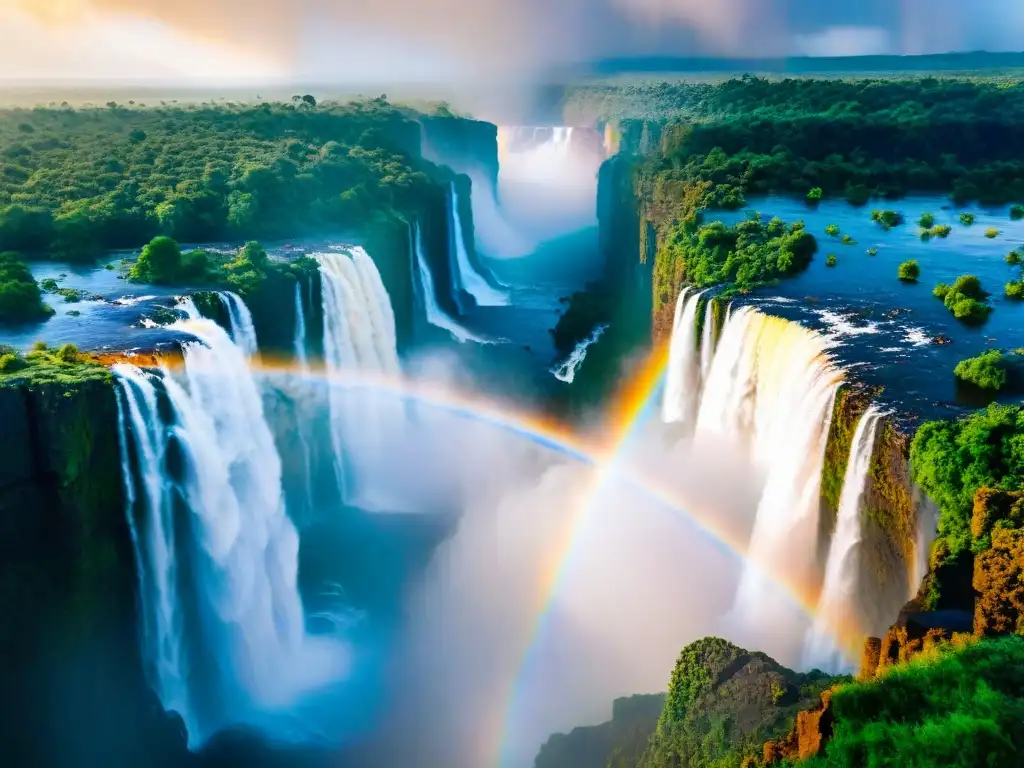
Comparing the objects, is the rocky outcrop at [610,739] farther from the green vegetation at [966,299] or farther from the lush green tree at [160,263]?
the lush green tree at [160,263]

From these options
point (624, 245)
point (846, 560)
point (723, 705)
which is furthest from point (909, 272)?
point (624, 245)

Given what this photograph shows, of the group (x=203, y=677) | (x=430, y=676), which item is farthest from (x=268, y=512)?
Answer: (x=430, y=676)

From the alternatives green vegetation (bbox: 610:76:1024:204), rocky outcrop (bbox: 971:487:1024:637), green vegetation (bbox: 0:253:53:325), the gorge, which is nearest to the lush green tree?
the gorge

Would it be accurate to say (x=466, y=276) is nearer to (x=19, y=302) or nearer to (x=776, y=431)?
(x=19, y=302)

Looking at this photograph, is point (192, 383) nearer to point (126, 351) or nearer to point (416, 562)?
point (126, 351)

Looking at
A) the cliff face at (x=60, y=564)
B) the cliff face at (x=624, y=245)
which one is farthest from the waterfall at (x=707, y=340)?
the cliff face at (x=60, y=564)
